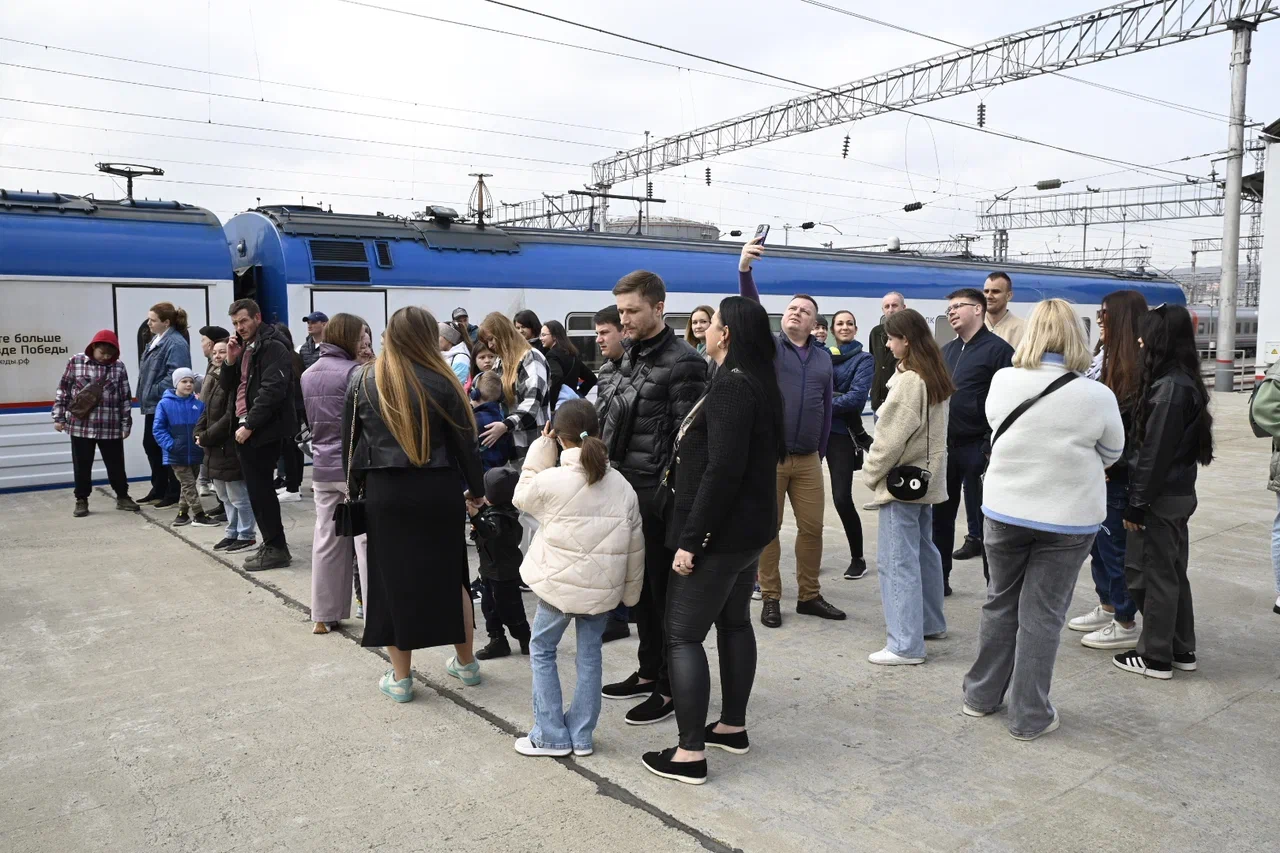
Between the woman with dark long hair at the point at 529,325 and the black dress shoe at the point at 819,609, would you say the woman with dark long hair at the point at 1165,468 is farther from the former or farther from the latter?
the woman with dark long hair at the point at 529,325

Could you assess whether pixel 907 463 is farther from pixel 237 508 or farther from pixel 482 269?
pixel 482 269

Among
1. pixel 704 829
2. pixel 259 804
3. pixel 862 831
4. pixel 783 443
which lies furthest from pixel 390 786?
pixel 783 443

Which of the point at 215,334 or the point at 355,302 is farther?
the point at 355,302

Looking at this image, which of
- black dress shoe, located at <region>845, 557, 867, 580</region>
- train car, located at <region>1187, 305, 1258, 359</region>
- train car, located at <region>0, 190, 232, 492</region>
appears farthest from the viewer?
train car, located at <region>1187, 305, 1258, 359</region>

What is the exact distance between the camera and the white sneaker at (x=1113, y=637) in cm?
516

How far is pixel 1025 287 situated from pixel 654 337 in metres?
17.5

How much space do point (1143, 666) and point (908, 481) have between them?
1.46 m

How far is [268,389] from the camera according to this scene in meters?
6.53

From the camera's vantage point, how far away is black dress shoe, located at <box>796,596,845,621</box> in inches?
225

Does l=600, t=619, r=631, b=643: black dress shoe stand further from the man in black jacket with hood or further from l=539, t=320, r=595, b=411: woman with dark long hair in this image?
the man in black jacket with hood

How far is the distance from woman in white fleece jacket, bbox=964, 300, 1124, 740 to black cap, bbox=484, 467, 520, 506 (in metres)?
2.07

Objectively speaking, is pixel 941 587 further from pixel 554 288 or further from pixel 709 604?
pixel 554 288

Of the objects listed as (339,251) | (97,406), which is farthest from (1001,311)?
(97,406)

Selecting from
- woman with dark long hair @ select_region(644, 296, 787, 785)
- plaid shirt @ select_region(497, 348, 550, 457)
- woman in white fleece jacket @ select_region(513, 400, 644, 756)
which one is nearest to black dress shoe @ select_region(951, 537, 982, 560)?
plaid shirt @ select_region(497, 348, 550, 457)
